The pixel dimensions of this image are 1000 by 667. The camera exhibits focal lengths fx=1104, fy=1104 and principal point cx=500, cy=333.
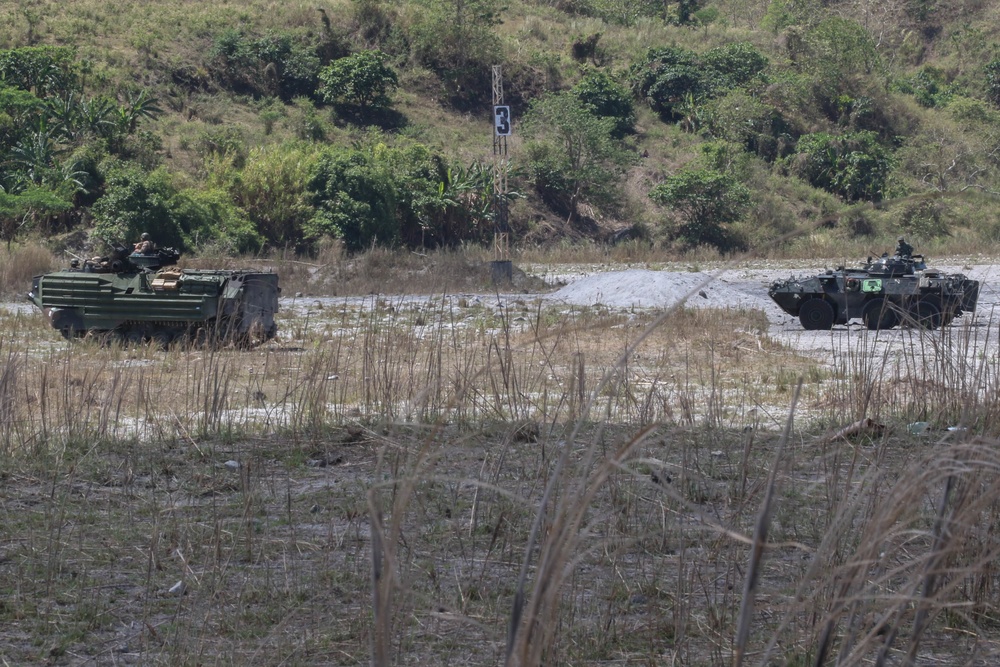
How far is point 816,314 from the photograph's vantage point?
54.6ft

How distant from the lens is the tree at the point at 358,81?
39938mm

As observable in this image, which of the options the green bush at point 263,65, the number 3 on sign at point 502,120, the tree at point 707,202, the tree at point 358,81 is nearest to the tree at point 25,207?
the number 3 on sign at point 502,120

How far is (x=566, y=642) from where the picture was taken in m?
3.50

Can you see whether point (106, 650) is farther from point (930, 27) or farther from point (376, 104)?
point (930, 27)

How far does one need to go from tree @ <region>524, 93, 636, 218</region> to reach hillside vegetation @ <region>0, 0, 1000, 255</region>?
88 millimetres

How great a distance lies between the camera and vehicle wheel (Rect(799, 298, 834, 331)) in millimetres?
16547

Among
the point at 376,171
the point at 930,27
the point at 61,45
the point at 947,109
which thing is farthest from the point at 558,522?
the point at 930,27

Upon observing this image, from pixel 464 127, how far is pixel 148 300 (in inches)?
1172

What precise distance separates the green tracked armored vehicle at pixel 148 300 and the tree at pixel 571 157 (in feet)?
83.5

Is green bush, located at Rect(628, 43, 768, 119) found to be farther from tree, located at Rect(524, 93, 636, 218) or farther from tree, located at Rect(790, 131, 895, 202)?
tree, located at Rect(524, 93, 636, 218)

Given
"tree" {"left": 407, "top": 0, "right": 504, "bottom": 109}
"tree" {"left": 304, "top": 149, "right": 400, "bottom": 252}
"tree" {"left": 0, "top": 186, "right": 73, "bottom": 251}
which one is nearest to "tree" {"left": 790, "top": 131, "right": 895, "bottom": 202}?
"tree" {"left": 407, "top": 0, "right": 504, "bottom": 109}

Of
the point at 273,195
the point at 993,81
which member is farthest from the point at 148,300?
the point at 993,81

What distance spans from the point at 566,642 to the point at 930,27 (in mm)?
60583

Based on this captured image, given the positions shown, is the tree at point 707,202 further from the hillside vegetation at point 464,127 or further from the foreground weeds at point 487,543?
the foreground weeds at point 487,543
